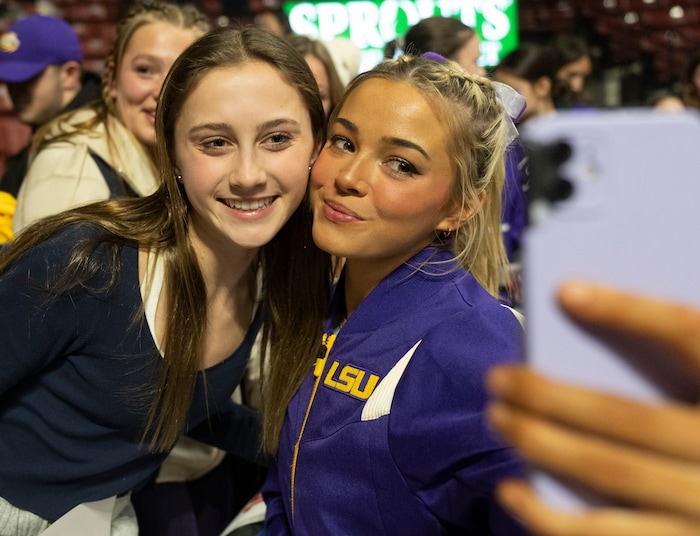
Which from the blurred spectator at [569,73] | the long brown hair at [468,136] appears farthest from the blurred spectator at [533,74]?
the long brown hair at [468,136]

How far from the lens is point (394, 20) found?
6.27 metres

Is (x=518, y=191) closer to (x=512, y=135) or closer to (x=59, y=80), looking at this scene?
(x=512, y=135)

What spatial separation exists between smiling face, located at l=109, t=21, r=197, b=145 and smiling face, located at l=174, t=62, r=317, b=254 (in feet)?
2.26

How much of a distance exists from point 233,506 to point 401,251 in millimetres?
1032

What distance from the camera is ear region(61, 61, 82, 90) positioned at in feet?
8.13

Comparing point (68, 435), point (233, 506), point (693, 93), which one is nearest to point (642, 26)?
point (693, 93)

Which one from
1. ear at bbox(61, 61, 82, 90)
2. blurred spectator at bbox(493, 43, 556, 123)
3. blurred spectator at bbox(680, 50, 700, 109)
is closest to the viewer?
ear at bbox(61, 61, 82, 90)

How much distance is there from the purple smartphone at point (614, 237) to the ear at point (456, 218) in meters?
0.76

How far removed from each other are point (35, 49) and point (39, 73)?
0.24 ft

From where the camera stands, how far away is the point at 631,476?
44 cm

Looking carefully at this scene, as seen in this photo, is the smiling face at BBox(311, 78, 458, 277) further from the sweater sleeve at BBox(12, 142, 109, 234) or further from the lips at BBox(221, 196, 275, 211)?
the sweater sleeve at BBox(12, 142, 109, 234)

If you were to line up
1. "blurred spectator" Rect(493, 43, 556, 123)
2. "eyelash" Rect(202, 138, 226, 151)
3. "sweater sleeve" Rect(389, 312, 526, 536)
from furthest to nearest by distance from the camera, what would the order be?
"blurred spectator" Rect(493, 43, 556, 123)
"eyelash" Rect(202, 138, 226, 151)
"sweater sleeve" Rect(389, 312, 526, 536)

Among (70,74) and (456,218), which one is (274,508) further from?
(70,74)

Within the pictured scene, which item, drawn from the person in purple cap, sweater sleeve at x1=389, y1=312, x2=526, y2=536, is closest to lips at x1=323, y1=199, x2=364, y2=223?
sweater sleeve at x1=389, y1=312, x2=526, y2=536
